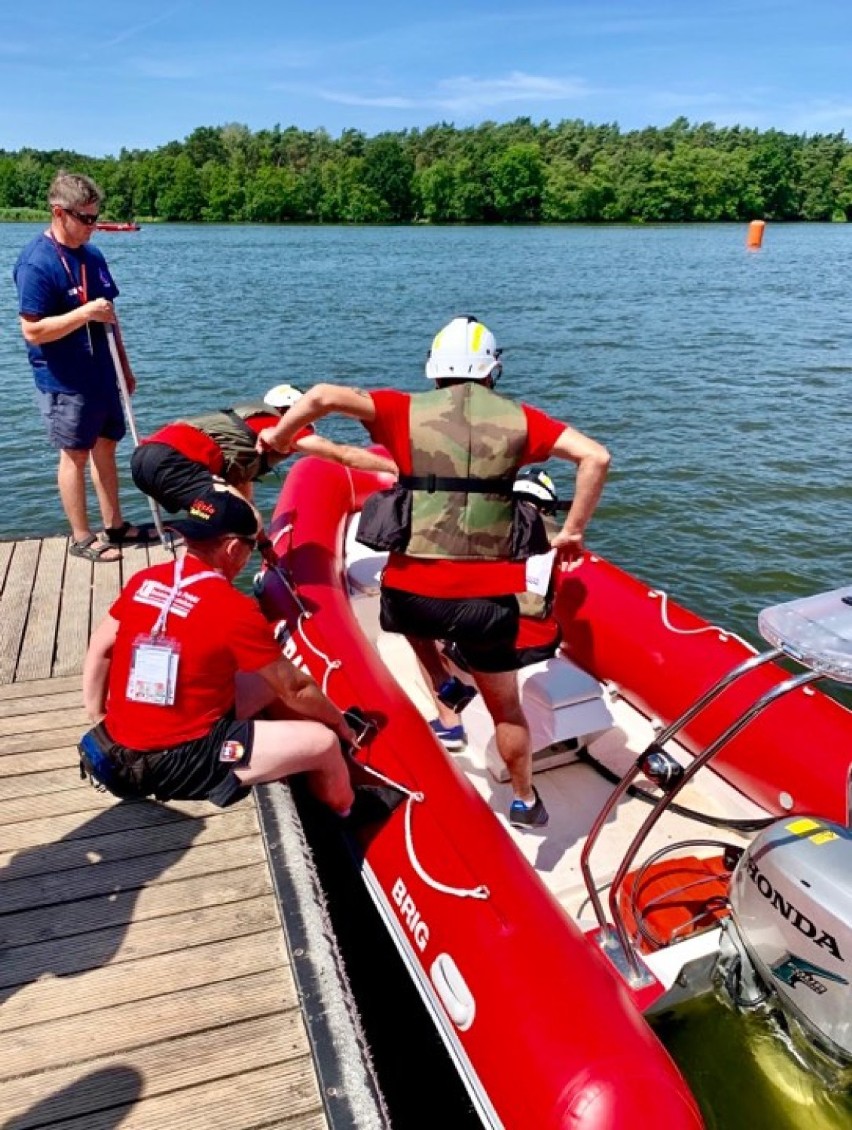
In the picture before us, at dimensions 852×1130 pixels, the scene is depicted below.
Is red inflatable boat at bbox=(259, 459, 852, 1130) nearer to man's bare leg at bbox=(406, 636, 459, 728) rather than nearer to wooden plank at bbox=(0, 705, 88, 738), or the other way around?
man's bare leg at bbox=(406, 636, 459, 728)

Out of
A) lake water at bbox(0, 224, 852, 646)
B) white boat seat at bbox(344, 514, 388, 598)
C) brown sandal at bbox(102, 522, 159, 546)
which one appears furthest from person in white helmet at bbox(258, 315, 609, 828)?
lake water at bbox(0, 224, 852, 646)

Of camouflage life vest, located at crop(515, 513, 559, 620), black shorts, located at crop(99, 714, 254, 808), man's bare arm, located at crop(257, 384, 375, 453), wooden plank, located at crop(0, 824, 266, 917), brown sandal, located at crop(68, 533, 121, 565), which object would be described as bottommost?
wooden plank, located at crop(0, 824, 266, 917)

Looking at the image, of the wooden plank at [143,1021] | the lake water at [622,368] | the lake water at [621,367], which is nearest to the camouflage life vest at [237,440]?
the wooden plank at [143,1021]

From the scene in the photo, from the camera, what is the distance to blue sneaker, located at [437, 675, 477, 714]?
3.37 metres

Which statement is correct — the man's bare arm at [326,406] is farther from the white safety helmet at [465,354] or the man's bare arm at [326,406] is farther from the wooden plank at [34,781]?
the wooden plank at [34,781]

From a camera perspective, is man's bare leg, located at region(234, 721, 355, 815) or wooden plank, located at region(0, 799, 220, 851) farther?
wooden plank, located at region(0, 799, 220, 851)

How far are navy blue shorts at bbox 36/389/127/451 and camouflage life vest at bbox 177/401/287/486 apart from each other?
564 mm

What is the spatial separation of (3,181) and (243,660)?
87.3 m

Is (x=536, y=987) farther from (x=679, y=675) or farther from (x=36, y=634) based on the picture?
(x=36, y=634)

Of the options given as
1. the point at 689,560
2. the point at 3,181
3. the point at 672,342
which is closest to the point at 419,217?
the point at 3,181

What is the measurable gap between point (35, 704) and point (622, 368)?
39.3 feet

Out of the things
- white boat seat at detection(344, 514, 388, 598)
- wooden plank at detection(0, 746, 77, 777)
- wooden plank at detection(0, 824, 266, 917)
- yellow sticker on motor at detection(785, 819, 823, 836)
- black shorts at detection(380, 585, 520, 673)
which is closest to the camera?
yellow sticker on motor at detection(785, 819, 823, 836)

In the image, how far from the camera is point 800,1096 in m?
2.19

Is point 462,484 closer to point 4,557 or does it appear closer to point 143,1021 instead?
point 143,1021
